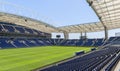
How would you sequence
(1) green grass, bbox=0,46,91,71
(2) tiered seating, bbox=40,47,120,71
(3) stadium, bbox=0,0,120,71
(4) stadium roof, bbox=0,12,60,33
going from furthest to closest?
(4) stadium roof, bbox=0,12,60,33 → (3) stadium, bbox=0,0,120,71 → (1) green grass, bbox=0,46,91,71 → (2) tiered seating, bbox=40,47,120,71

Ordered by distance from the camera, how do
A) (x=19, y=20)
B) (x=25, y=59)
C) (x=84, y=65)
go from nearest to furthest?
(x=84, y=65) < (x=25, y=59) < (x=19, y=20)

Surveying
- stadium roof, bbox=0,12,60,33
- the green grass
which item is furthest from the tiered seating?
stadium roof, bbox=0,12,60,33

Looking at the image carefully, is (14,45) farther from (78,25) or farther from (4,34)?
(78,25)

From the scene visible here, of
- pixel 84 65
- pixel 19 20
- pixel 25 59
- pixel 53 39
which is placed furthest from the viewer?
pixel 53 39

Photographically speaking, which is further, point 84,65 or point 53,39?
point 53,39

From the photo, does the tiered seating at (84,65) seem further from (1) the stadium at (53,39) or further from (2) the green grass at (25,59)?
(1) the stadium at (53,39)

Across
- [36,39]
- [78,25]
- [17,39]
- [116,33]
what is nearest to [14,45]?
[17,39]

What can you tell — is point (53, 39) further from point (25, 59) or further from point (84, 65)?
point (84, 65)

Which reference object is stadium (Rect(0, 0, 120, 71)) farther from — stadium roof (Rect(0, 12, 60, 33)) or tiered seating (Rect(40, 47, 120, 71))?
tiered seating (Rect(40, 47, 120, 71))

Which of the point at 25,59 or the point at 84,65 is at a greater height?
the point at 84,65

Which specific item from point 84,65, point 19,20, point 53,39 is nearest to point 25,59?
point 84,65

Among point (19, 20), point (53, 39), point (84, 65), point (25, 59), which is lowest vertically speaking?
point (25, 59)

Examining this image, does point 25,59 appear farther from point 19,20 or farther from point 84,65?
point 19,20

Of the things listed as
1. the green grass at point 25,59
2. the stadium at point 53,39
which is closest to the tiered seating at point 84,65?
the green grass at point 25,59
